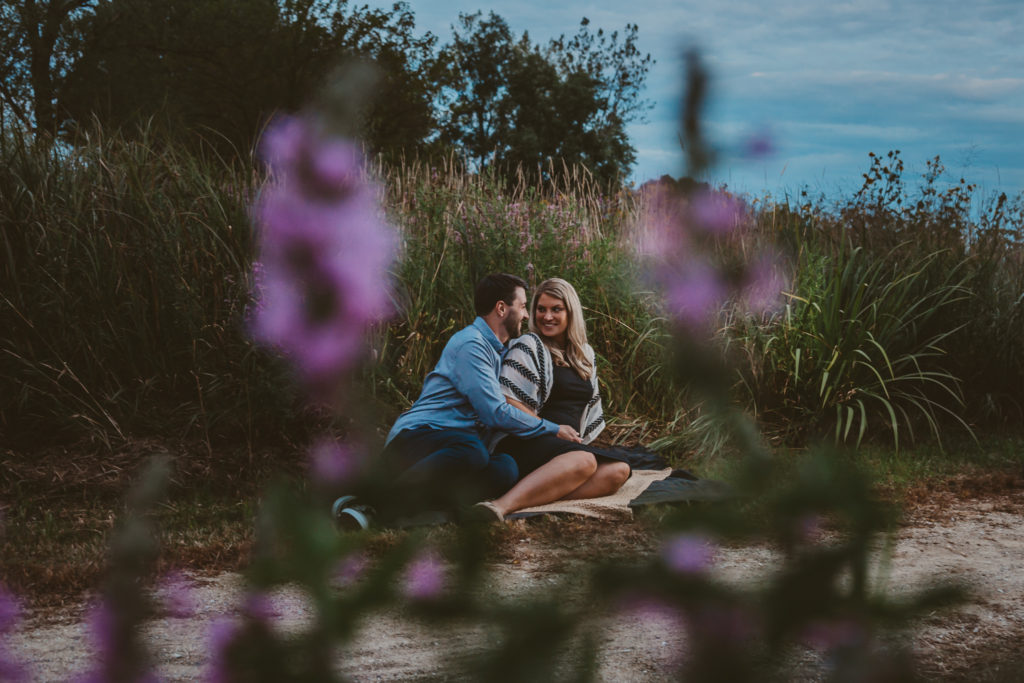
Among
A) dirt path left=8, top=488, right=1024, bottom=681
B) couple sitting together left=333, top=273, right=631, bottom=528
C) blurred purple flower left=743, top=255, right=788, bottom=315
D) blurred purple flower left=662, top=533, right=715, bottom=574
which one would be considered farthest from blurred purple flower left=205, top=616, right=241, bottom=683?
blurred purple flower left=743, top=255, right=788, bottom=315

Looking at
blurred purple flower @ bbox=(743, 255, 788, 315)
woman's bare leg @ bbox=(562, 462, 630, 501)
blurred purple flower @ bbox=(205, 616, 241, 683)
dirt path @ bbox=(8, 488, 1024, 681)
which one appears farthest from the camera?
blurred purple flower @ bbox=(743, 255, 788, 315)

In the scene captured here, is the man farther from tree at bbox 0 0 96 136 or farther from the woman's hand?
tree at bbox 0 0 96 136

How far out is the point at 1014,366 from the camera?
19.7 feet

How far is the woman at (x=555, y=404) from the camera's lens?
14.0 feet

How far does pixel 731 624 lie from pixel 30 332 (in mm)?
5043

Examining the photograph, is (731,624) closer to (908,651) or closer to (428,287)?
(908,651)

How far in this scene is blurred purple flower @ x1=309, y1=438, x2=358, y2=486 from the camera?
46cm

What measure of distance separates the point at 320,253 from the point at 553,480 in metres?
3.94

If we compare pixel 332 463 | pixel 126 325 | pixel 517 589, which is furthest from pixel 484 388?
pixel 332 463

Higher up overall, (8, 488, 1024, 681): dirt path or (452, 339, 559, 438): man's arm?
(452, 339, 559, 438): man's arm

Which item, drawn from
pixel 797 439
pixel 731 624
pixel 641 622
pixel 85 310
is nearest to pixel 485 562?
pixel 731 624

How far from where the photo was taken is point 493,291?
14.6 feet

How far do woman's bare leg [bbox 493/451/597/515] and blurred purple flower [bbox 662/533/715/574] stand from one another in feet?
12.3

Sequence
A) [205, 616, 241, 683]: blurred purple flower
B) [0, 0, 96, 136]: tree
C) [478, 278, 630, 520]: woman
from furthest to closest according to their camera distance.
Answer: [0, 0, 96, 136]: tree, [478, 278, 630, 520]: woman, [205, 616, 241, 683]: blurred purple flower
